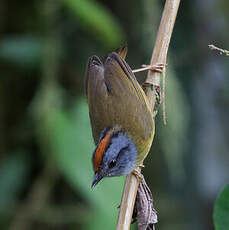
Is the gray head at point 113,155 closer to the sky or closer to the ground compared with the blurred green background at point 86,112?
closer to the ground

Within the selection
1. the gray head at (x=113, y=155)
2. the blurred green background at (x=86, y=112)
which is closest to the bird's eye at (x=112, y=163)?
the gray head at (x=113, y=155)

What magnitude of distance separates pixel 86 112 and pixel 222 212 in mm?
1914

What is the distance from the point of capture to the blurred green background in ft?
10.7

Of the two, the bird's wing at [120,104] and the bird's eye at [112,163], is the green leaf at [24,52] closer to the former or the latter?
the bird's wing at [120,104]

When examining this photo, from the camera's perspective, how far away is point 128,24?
4.58 meters

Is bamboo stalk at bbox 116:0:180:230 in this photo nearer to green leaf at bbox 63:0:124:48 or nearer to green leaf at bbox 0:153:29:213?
green leaf at bbox 63:0:124:48

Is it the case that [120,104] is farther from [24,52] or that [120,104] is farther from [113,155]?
[24,52]

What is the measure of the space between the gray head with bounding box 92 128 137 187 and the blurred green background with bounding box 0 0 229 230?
23cm

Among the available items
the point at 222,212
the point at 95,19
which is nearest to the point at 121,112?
the point at 95,19

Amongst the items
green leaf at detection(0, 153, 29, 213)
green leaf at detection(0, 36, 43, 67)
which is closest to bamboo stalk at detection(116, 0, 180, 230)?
green leaf at detection(0, 36, 43, 67)

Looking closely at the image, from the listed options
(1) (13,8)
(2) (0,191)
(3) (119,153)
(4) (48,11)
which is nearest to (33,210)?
(2) (0,191)

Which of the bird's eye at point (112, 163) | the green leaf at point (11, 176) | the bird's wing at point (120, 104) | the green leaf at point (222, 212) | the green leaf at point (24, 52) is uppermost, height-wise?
the green leaf at point (24, 52)

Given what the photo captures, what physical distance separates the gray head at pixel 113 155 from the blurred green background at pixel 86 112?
0.23 metres

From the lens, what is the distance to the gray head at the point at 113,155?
9.16 ft
